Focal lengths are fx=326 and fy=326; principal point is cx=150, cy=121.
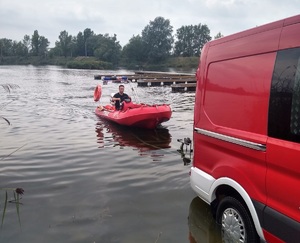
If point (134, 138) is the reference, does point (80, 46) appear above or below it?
above

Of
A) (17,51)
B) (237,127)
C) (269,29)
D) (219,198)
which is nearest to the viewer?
(269,29)

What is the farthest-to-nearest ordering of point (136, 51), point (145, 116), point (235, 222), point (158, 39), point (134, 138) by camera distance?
point (158, 39), point (136, 51), point (145, 116), point (134, 138), point (235, 222)

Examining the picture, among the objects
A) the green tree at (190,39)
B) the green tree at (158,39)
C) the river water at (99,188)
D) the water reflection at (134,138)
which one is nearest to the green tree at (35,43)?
the green tree at (158,39)

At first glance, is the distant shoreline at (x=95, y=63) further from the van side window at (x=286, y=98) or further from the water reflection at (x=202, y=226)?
the van side window at (x=286, y=98)

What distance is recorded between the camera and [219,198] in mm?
4316

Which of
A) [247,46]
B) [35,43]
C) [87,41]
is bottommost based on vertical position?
[247,46]

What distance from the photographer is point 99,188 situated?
654 centimetres

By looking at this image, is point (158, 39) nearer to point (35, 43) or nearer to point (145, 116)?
point (35, 43)

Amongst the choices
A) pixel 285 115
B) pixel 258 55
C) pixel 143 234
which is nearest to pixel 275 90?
pixel 285 115

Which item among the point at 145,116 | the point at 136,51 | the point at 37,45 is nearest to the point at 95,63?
the point at 136,51

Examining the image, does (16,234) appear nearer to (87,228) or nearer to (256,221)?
(87,228)

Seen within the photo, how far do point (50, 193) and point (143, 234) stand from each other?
239cm

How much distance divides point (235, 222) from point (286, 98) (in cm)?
163

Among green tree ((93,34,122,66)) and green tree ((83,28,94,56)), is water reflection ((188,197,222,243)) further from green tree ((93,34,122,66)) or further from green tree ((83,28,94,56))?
green tree ((83,28,94,56))
